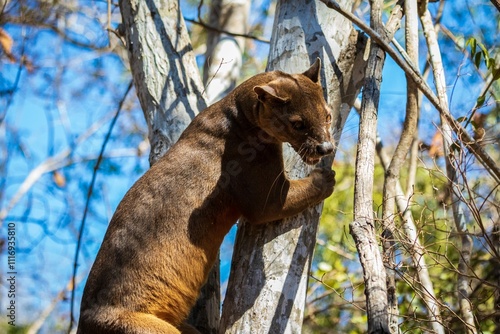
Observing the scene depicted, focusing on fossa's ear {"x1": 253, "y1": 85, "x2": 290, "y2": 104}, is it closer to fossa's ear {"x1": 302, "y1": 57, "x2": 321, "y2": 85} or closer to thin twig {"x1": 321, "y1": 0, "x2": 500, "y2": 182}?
fossa's ear {"x1": 302, "y1": 57, "x2": 321, "y2": 85}

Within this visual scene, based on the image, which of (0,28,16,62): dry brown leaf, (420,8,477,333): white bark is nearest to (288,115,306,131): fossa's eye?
(420,8,477,333): white bark

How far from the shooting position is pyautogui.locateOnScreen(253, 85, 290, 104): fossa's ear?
5.16 m

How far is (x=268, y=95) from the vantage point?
5180 mm

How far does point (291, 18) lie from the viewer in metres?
5.73

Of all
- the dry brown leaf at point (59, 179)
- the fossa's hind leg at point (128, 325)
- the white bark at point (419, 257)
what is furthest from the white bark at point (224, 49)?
the dry brown leaf at point (59, 179)

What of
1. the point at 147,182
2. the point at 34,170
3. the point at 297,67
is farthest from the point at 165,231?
the point at 34,170

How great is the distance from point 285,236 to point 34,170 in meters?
10.9

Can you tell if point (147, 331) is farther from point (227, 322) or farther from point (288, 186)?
point (288, 186)

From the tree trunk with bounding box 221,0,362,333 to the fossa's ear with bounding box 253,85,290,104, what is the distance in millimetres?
488

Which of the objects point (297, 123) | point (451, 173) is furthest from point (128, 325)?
point (451, 173)

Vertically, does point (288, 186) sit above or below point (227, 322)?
above

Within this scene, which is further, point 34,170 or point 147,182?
point 34,170

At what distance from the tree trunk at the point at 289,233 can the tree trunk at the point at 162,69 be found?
1234 mm

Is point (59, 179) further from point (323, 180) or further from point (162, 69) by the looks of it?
point (323, 180)
